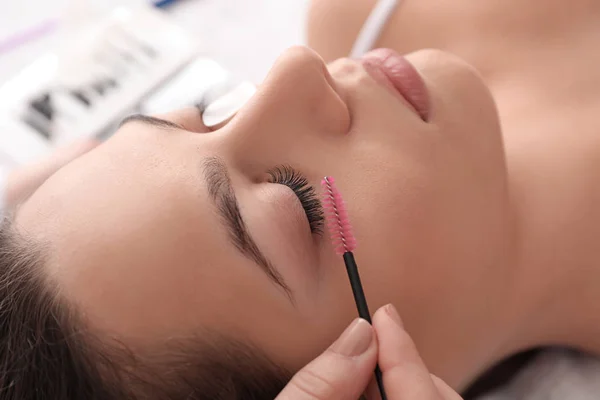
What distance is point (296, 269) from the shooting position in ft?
1.62

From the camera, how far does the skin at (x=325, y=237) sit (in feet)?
1.52

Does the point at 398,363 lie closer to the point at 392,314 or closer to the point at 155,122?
the point at 392,314

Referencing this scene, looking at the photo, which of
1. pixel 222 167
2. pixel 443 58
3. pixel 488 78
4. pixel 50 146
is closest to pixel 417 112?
pixel 443 58

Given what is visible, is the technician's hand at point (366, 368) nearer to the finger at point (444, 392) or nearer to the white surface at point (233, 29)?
the finger at point (444, 392)

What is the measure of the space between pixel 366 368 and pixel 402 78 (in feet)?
1.07

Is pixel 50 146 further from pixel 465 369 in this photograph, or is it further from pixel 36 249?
pixel 465 369

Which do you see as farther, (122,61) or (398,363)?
(122,61)

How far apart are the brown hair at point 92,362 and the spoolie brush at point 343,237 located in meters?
0.09

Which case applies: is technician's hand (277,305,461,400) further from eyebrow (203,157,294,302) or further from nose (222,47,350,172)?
nose (222,47,350,172)

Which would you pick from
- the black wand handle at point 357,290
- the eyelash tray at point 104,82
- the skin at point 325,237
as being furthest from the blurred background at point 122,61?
the black wand handle at point 357,290

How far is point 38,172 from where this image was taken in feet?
2.04

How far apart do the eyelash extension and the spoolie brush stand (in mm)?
11

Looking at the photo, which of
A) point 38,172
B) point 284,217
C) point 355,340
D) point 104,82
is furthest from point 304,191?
point 104,82

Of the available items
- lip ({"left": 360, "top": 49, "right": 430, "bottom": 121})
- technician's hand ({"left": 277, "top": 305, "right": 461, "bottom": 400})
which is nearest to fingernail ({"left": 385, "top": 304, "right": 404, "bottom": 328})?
technician's hand ({"left": 277, "top": 305, "right": 461, "bottom": 400})
